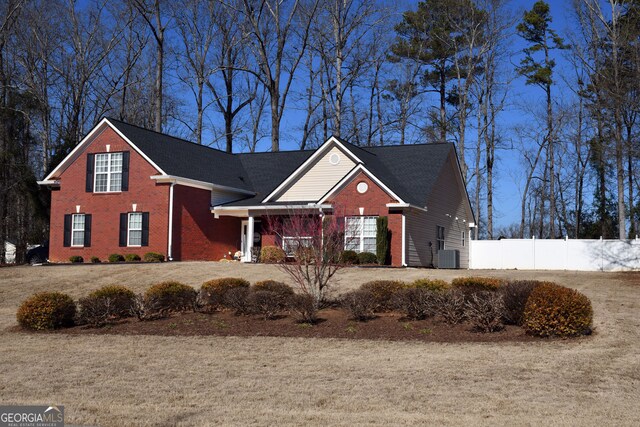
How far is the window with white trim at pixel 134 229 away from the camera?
30578 millimetres

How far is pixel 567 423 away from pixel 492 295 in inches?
249

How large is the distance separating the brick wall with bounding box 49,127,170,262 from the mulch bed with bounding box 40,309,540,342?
A: 15.0 meters

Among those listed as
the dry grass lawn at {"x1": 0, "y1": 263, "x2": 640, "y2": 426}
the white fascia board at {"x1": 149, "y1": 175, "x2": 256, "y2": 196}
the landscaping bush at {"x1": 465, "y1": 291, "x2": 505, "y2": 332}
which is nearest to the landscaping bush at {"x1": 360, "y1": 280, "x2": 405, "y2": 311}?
the landscaping bush at {"x1": 465, "y1": 291, "x2": 505, "y2": 332}

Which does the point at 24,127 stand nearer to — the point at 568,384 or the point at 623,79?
the point at 623,79

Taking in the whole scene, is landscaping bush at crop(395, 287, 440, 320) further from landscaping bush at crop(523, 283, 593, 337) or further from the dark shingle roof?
the dark shingle roof

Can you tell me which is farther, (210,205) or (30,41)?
(30,41)

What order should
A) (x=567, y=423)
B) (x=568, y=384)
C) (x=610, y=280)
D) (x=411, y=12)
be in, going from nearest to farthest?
1. (x=567, y=423)
2. (x=568, y=384)
3. (x=610, y=280)
4. (x=411, y=12)

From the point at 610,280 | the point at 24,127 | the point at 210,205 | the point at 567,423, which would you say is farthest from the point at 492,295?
the point at 24,127

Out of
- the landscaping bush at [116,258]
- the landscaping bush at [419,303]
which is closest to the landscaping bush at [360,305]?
the landscaping bush at [419,303]

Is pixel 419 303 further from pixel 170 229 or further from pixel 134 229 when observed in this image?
pixel 134 229

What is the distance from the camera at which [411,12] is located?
4756cm

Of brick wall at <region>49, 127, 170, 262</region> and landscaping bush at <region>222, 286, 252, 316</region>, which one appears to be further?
brick wall at <region>49, 127, 170, 262</region>

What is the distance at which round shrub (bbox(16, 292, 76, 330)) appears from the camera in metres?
15.0

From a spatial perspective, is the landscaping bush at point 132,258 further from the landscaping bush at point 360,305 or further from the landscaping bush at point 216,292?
the landscaping bush at point 360,305
